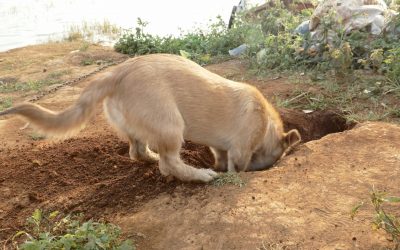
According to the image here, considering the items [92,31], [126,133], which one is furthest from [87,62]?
[126,133]

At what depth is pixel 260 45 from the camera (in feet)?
29.7

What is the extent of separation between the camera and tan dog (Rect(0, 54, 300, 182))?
4109 mm

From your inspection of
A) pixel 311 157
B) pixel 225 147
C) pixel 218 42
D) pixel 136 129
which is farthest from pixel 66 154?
pixel 218 42

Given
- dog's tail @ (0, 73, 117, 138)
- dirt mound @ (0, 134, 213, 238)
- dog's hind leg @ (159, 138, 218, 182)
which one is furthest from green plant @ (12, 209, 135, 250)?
dog's hind leg @ (159, 138, 218, 182)

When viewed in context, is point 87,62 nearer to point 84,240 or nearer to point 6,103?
point 6,103

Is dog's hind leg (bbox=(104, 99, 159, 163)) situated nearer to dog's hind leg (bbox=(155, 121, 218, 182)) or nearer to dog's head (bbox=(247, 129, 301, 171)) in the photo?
dog's hind leg (bbox=(155, 121, 218, 182))

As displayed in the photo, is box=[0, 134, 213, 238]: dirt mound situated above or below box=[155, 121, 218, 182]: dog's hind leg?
below

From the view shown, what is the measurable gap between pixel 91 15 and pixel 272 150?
49.8 ft

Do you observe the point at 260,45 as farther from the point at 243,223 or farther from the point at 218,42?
the point at 243,223

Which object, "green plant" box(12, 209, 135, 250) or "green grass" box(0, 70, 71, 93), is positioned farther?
"green grass" box(0, 70, 71, 93)

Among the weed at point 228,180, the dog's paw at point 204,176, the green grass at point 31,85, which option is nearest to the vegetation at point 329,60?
the weed at point 228,180

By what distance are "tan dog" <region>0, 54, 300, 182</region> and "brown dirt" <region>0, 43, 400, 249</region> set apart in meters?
0.37

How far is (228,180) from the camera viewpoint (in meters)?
4.24

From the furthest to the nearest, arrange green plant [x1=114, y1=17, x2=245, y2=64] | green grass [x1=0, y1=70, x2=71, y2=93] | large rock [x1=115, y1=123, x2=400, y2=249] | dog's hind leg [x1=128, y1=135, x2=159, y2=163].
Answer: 1. green plant [x1=114, y1=17, x2=245, y2=64]
2. green grass [x1=0, y1=70, x2=71, y2=93]
3. dog's hind leg [x1=128, y1=135, x2=159, y2=163]
4. large rock [x1=115, y1=123, x2=400, y2=249]
